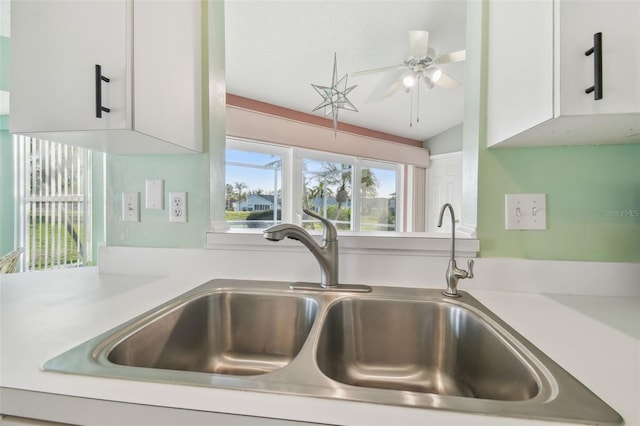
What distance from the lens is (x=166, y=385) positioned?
46 centimetres

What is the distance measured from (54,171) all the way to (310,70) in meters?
3.25

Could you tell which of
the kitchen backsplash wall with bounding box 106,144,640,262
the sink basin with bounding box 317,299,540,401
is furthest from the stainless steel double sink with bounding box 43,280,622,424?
the kitchen backsplash wall with bounding box 106,144,640,262

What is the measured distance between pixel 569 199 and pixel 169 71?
1.39 metres

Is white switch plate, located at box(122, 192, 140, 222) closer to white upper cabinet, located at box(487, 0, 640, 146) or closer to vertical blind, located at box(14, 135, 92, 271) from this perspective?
white upper cabinet, located at box(487, 0, 640, 146)

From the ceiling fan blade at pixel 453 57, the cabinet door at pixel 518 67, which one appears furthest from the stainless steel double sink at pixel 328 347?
the ceiling fan blade at pixel 453 57

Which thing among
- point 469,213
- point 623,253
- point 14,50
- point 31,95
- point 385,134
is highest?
point 385,134

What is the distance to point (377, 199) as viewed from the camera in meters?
5.43

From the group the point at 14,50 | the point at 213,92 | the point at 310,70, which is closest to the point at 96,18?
the point at 14,50

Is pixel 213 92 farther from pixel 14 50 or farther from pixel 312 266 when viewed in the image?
pixel 312 266

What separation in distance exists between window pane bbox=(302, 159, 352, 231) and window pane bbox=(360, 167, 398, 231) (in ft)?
1.17

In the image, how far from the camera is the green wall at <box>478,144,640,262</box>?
923mm

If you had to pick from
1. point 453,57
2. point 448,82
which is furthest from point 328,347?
point 448,82

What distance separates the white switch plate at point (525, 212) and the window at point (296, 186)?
10.3ft

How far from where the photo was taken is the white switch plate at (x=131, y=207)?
1.18 meters
